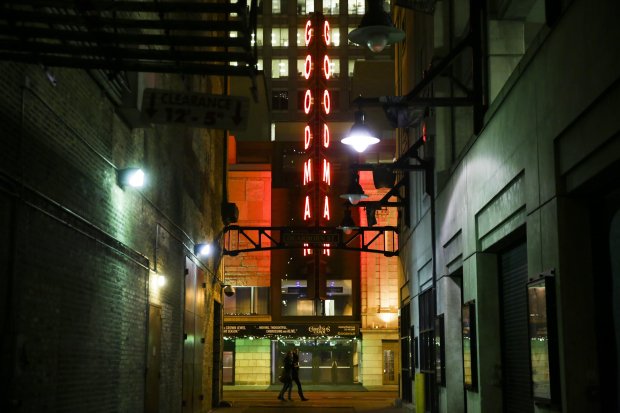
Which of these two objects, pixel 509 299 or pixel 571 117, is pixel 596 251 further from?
pixel 509 299

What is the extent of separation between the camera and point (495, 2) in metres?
13.7

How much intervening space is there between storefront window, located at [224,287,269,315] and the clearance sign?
10.4m

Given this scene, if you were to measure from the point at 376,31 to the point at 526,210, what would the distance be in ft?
10.6

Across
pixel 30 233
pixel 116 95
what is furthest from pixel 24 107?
pixel 116 95

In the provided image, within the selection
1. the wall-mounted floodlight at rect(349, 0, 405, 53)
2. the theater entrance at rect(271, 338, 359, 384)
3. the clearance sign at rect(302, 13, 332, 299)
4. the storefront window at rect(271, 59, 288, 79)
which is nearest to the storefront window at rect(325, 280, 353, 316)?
the theater entrance at rect(271, 338, 359, 384)

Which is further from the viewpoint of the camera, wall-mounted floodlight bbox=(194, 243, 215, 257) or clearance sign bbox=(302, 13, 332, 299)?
clearance sign bbox=(302, 13, 332, 299)

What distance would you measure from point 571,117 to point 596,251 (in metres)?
1.59

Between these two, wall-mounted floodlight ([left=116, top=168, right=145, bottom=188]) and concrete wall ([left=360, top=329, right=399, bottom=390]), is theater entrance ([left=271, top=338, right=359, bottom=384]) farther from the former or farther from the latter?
wall-mounted floodlight ([left=116, top=168, right=145, bottom=188])

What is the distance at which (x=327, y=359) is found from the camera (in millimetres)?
51781

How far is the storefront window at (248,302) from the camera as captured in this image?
161 ft

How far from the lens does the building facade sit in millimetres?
8602

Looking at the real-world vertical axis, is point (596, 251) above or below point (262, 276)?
below

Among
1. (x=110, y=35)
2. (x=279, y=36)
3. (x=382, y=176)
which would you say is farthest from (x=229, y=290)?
(x=279, y=36)

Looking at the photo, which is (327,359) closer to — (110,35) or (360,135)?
(360,135)
